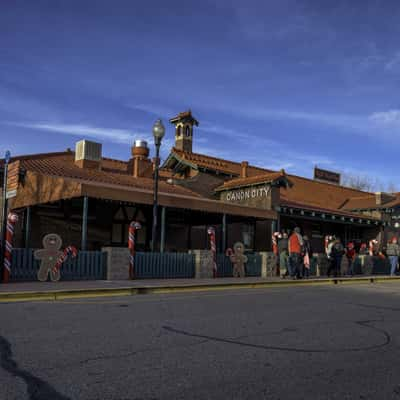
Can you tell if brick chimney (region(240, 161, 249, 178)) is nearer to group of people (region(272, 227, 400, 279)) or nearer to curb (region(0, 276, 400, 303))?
group of people (region(272, 227, 400, 279))

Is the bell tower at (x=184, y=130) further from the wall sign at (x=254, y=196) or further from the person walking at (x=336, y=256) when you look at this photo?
the person walking at (x=336, y=256)

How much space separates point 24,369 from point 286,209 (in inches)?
758

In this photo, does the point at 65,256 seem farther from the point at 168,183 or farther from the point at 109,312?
the point at 168,183

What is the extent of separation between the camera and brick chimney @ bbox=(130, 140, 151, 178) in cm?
2448

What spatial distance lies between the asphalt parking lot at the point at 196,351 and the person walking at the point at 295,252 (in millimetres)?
6571

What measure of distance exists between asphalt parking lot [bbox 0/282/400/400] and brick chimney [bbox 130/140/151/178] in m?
15.0

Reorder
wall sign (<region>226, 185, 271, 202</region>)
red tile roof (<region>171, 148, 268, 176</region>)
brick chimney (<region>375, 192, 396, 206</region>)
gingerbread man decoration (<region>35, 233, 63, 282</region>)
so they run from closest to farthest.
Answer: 1. gingerbread man decoration (<region>35, 233, 63, 282</region>)
2. wall sign (<region>226, 185, 271, 202</region>)
3. red tile roof (<region>171, 148, 268, 176</region>)
4. brick chimney (<region>375, 192, 396, 206</region>)

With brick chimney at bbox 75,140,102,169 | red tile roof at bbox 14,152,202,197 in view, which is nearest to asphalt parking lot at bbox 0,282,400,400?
red tile roof at bbox 14,152,202,197

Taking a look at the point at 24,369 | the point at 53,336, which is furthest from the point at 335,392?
the point at 53,336

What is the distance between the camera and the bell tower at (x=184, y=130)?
2848 cm

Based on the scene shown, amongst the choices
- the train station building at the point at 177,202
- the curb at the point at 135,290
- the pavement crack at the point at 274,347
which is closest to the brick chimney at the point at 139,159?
the train station building at the point at 177,202

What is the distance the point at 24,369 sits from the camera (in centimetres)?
491

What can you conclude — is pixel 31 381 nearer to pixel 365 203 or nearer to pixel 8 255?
pixel 8 255

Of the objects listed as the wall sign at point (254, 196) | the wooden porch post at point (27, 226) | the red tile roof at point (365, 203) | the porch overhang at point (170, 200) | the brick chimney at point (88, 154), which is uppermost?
the brick chimney at point (88, 154)
